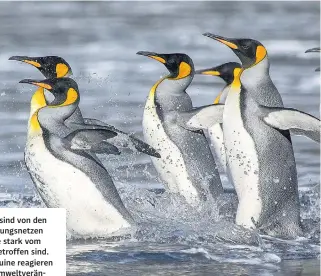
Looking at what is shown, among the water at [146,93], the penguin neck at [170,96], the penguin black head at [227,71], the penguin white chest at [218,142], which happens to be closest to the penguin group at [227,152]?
the water at [146,93]

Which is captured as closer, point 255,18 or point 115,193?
point 115,193

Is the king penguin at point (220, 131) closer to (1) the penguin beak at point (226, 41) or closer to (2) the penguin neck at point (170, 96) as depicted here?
(2) the penguin neck at point (170, 96)

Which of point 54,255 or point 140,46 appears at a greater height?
point 140,46

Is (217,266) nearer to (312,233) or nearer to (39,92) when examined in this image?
(312,233)

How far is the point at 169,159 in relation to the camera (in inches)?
165

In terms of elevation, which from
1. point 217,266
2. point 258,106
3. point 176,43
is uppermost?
point 176,43

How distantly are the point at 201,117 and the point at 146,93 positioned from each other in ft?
6.93

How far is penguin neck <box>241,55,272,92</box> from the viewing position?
3834mm

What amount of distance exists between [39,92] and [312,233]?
3.41ft

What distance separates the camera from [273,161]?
3793mm

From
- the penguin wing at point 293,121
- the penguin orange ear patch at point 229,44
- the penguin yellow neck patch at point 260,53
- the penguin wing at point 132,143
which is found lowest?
the penguin wing at point 132,143

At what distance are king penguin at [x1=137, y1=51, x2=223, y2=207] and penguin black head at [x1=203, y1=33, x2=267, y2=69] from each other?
0.32m

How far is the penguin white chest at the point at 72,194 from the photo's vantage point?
3.69 metres

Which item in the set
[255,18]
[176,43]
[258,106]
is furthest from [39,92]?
[255,18]
